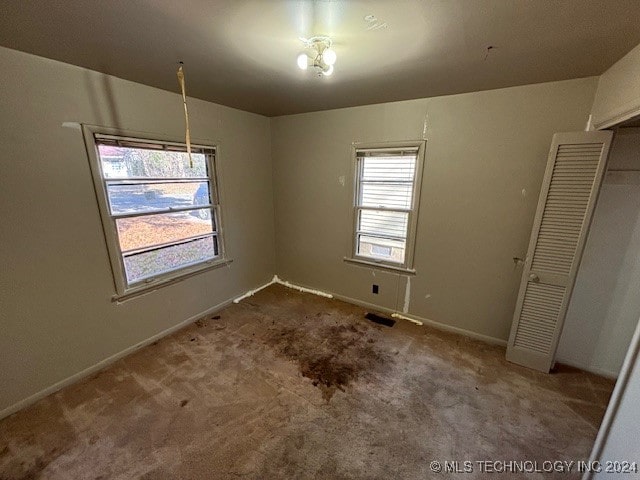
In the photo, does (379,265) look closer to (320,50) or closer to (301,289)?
(301,289)

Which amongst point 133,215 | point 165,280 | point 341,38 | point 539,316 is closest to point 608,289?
point 539,316

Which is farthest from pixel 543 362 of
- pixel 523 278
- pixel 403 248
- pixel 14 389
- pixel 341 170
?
pixel 14 389

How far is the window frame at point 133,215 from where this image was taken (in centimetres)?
202

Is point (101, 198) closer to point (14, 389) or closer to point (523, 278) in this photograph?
point (14, 389)

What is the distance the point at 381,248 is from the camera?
124 inches

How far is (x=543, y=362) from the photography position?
2217 millimetres

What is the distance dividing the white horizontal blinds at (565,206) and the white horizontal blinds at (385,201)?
1147mm

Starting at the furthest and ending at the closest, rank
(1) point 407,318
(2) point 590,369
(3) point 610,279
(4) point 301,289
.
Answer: (4) point 301,289 < (1) point 407,318 < (2) point 590,369 < (3) point 610,279

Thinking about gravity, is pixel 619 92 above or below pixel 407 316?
above

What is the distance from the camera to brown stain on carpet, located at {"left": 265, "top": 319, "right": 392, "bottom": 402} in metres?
2.18

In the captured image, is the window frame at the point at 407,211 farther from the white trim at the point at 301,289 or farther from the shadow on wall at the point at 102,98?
the shadow on wall at the point at 102,98

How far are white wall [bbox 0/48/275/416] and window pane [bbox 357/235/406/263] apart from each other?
2268mm

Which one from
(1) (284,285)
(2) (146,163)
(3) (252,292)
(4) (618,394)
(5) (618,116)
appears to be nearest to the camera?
(4) (618,394)

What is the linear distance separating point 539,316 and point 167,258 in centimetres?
355
